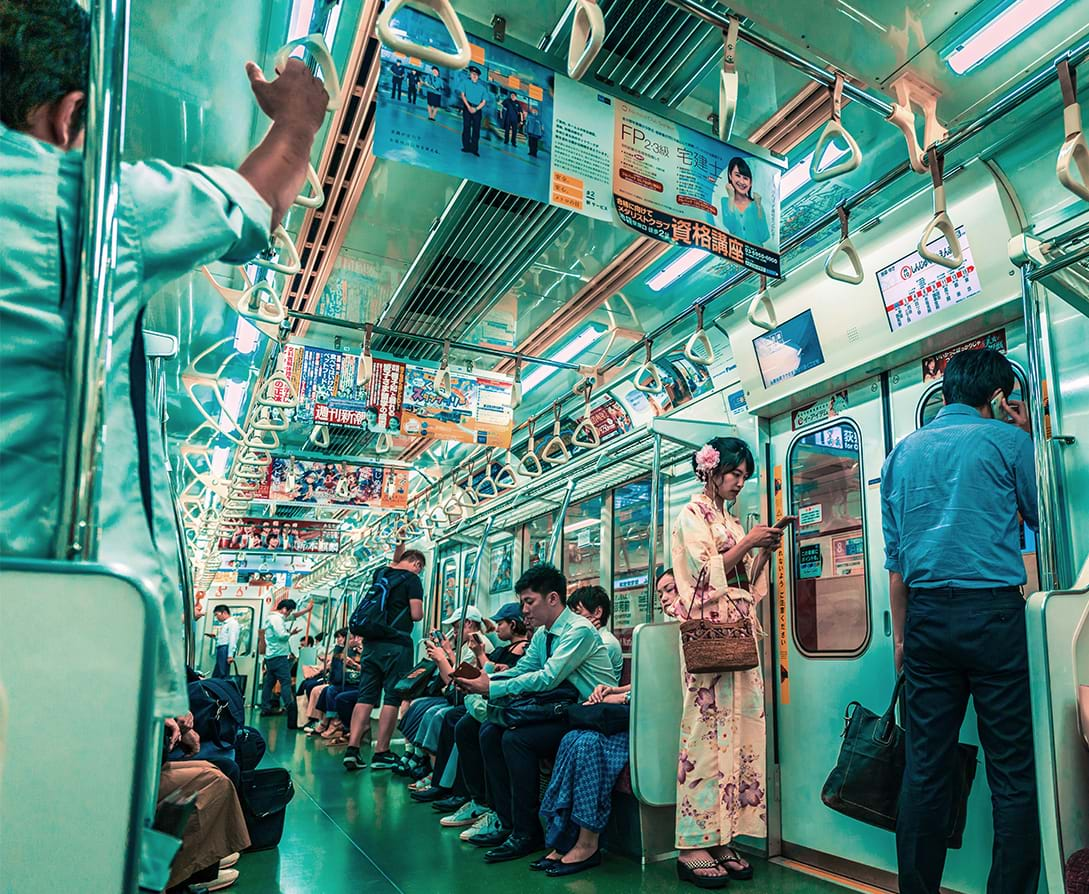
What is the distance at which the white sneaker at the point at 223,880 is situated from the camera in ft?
11.7

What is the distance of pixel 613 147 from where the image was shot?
328cm

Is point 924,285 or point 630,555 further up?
point 924,285

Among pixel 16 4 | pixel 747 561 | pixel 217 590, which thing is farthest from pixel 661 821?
pixel 217 590

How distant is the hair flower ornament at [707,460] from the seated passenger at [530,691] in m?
1.15

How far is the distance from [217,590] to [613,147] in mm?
24911

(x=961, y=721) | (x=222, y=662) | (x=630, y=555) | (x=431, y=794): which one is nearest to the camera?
(x=961, y=721)

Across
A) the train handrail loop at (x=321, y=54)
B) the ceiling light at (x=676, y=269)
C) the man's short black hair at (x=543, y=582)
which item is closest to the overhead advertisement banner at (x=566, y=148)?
the train handrail loop at (x=321, y=54)

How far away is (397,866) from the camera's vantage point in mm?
3953

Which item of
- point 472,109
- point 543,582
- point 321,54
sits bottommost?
point 543,582

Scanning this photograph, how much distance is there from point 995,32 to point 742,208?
47.2 inches

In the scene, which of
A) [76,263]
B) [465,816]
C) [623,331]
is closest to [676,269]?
[623,331]

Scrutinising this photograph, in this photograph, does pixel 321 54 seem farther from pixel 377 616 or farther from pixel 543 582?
pixel 377 616

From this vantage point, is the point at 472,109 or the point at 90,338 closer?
the point at 90,338

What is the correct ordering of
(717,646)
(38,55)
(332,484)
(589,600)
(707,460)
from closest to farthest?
(38,55)
(717,646)
(707,460)
(589,600)
(332,484)
